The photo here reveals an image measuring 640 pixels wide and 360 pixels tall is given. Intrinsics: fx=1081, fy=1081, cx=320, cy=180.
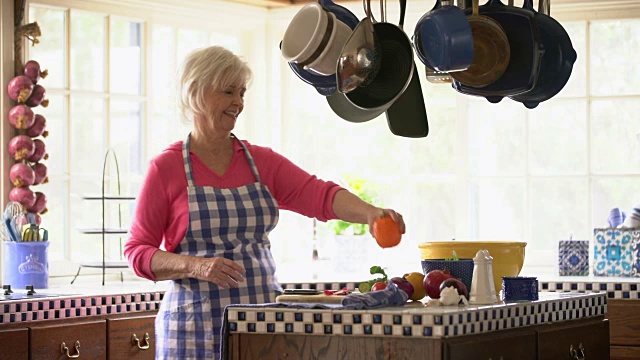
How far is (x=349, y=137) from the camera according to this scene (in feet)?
17.8

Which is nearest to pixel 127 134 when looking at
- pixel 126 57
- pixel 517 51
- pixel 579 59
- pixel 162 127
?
pixel 162 127

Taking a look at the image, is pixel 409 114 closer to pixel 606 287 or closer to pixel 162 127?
pixel 606 287

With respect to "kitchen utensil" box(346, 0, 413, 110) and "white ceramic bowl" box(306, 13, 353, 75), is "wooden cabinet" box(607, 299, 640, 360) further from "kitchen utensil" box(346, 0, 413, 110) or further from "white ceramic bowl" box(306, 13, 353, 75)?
"white ceramic bowl" box(306, 13, 353, 75)

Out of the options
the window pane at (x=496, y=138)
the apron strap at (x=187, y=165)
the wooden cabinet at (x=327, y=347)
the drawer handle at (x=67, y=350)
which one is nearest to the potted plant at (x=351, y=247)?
the window pane at (x=496, y=138)

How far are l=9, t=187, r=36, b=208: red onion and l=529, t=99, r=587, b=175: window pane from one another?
228cm

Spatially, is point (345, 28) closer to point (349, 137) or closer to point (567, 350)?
point (567, 350)

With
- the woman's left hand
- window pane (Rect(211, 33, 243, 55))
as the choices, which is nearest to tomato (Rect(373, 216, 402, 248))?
the woman's left hand

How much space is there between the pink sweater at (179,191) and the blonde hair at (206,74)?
14 cm

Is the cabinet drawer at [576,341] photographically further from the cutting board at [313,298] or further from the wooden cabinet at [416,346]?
the cutting board at [313,298]

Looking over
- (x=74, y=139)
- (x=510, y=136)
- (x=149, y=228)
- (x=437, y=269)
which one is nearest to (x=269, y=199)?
(x=149, y=228)

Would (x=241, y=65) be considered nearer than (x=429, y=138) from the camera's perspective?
Yes

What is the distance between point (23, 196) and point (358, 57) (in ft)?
6.19

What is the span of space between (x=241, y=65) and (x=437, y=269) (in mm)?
833

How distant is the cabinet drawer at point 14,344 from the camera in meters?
3.53
